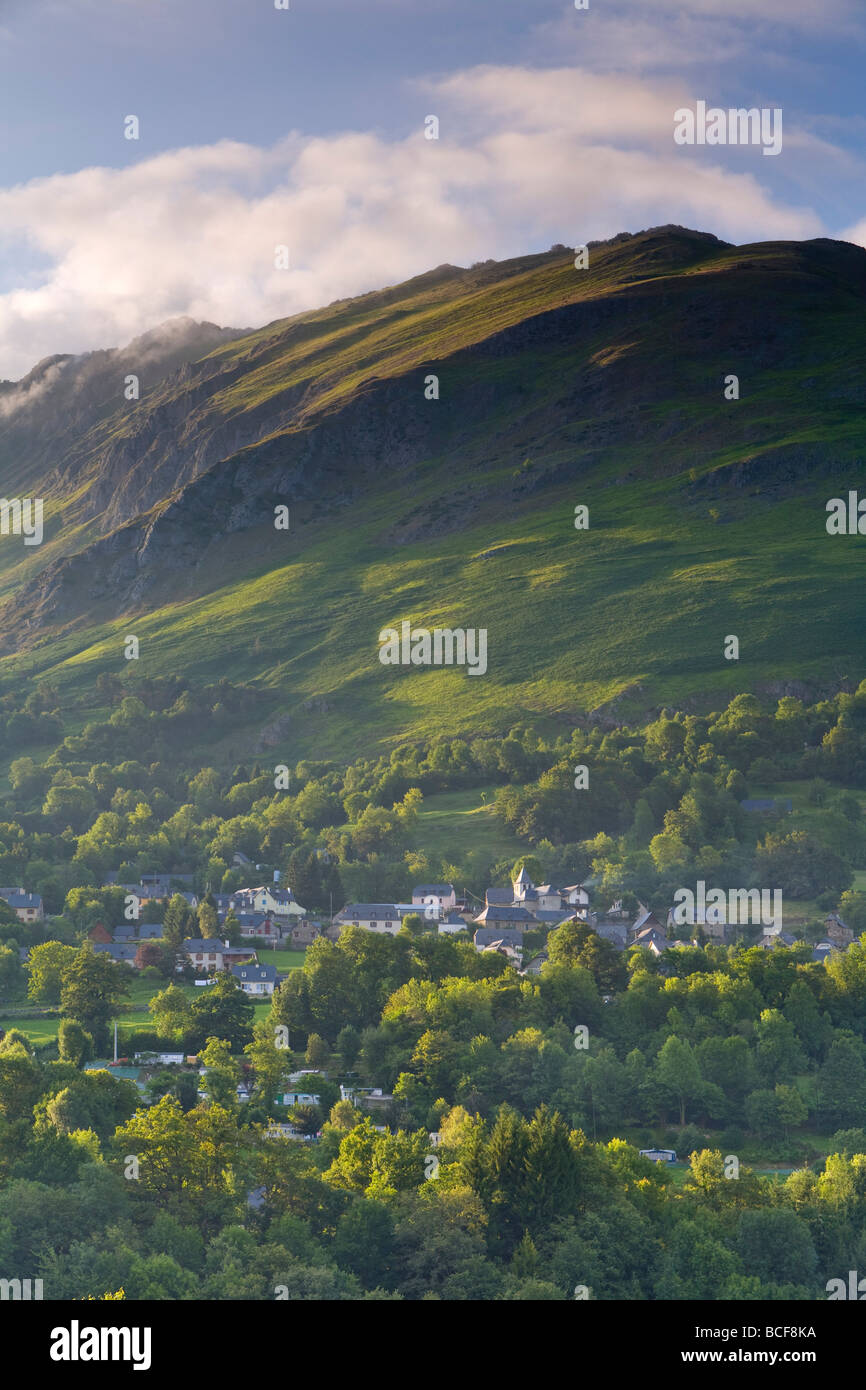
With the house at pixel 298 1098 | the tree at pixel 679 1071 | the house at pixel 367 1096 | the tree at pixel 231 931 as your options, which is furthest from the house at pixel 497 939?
the house at pixel 298 1098

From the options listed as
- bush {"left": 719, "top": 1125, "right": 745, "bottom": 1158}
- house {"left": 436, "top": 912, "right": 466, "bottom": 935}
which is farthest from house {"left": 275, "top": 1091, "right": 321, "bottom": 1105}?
house {"left": 436, "top": 912, "right": 466, "bottom": 935}

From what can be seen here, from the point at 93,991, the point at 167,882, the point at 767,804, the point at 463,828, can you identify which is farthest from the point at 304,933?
the point at 767,804

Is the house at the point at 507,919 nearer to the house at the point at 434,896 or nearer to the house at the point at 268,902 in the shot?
the house at the point at 434,896

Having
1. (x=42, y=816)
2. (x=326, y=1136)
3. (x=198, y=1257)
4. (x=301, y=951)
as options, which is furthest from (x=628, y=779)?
(x=198, y=1257)

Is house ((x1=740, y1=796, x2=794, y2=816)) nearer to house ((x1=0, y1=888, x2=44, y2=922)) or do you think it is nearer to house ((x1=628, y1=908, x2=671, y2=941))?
house ((x1=628, y1=908, x2=671, y2=941))

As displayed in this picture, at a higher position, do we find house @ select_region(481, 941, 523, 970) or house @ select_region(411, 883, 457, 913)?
house @ select_region(411, 883, 457, 913)
